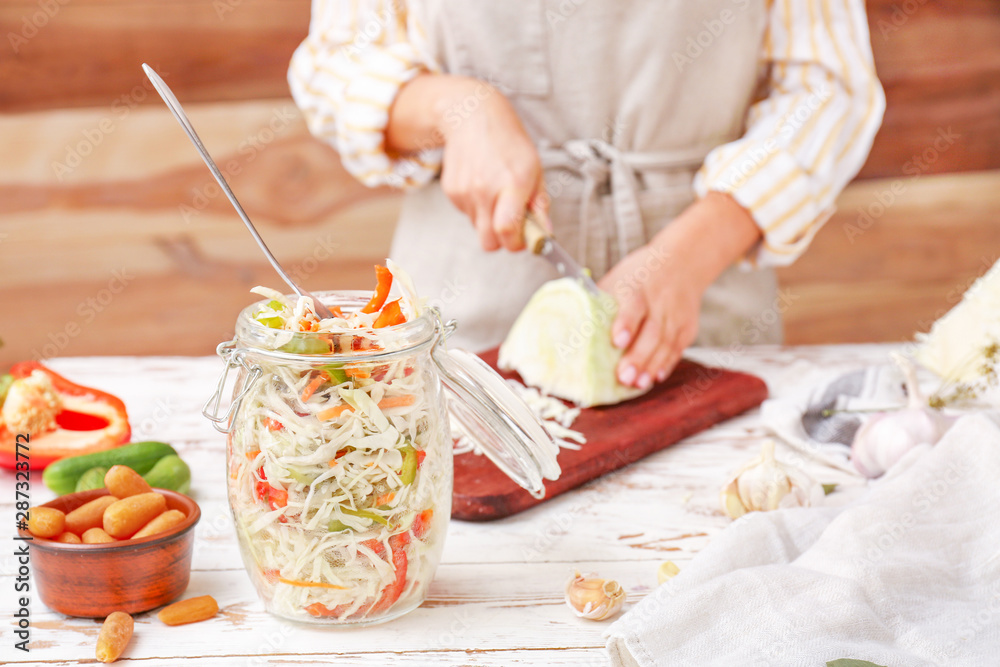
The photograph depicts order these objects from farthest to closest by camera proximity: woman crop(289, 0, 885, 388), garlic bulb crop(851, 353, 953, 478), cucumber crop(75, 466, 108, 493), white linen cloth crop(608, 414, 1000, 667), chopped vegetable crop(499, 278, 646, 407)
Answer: woman crop(289, 0, 885, 388) < chopped vegetable crop(499, 278, 646, 407) < garlic bulb crop(851, 353, 953, 478) < cucumber crop(75, 466, 108, 493) < white linen cloth crop(608, 414, 1000, 667)

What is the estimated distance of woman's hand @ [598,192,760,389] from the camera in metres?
1.43

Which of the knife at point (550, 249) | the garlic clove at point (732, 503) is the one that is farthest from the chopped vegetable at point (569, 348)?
the garlic clove at point (732, 503)

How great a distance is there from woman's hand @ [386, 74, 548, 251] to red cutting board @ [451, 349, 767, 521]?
0.25 m

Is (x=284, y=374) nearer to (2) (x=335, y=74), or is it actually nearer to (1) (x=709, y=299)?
(2) (x=335, y=74)

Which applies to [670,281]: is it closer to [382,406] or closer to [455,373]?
[455,373]

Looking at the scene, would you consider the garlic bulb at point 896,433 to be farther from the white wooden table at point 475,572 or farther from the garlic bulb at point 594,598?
the garlic bulb at point 594,598

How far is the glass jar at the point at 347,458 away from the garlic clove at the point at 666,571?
0.55 feet

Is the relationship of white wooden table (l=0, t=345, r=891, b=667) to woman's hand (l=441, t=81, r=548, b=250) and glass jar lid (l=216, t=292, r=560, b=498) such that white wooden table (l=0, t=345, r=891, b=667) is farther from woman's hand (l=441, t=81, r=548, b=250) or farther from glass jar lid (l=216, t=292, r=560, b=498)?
woman's hand (l=441, t=81, r=548, b=250)

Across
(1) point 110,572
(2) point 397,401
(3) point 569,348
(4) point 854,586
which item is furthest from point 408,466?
(3) point 569,348

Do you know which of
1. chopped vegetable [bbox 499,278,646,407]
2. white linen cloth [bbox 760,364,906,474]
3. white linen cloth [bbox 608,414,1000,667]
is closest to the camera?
white linen cloth [bbox 608,414,1000,667]

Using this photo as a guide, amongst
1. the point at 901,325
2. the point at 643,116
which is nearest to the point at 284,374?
the point at 643,116

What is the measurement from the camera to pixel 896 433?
3.54 feet

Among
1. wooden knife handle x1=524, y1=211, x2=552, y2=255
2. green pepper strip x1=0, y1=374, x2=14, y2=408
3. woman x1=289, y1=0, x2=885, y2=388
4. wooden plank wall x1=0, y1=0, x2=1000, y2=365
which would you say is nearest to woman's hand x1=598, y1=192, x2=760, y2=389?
woman x1=289, y1=0, x2=885, y2=388

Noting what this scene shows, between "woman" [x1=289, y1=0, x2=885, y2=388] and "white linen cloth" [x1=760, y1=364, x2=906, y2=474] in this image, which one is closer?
"white linen cloth" [x1=760, y1=364, x2=906, y2=474]
